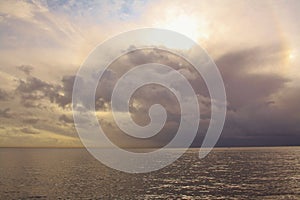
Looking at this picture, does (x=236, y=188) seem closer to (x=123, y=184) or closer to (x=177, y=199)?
(x=177, y=199)

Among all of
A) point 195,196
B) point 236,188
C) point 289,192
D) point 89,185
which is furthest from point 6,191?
point 289,192

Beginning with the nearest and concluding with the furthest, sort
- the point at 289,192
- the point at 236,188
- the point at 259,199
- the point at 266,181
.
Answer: the point at 259,199 → the point at 289,192 → the point at 236,188 → the point at 266,181

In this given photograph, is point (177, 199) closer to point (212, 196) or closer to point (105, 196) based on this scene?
point (212, 196)

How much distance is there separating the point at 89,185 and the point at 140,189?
16574mm

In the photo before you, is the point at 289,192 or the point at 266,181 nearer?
the point at 289,192

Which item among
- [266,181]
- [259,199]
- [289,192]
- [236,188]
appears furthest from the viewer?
[266,181]

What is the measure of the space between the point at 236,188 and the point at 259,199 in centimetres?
1464

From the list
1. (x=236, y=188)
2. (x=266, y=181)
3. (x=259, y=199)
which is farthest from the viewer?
(x=266, y=181)

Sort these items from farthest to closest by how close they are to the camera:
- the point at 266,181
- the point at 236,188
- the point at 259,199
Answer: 1. the point at 266,181
2. the point at 236,188
3. the point at 259,199

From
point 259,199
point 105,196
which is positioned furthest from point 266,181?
point 105,196

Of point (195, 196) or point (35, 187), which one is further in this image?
point (35, 187)

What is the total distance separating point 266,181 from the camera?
95188 mm

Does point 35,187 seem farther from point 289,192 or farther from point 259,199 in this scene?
point 289,192

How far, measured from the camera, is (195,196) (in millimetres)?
72188
